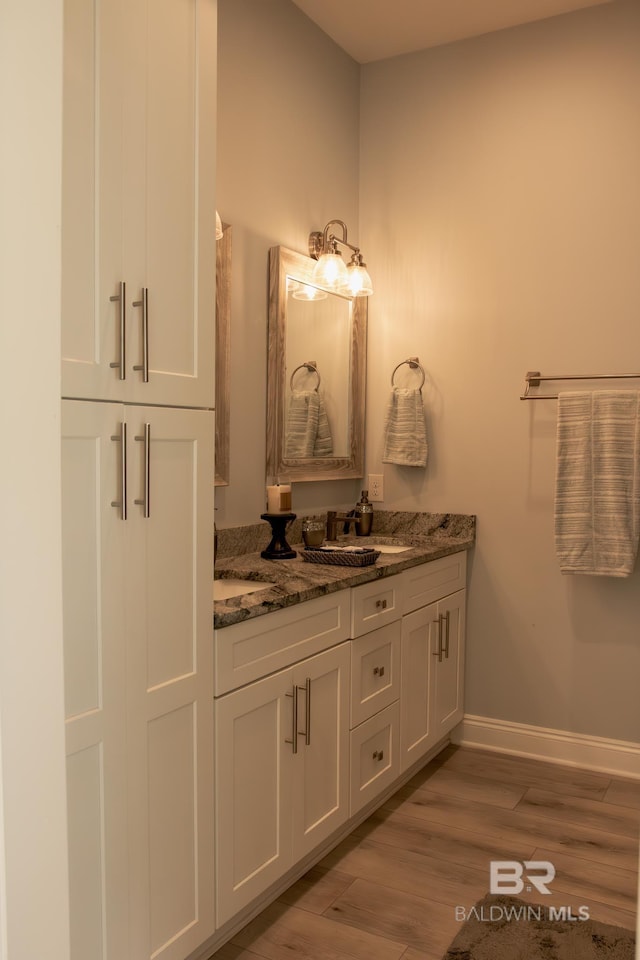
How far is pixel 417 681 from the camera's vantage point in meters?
2.83

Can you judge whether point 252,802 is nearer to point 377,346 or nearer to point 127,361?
point 127,361

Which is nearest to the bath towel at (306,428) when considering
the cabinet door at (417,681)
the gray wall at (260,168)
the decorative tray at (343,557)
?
the gray wall at (260,168)

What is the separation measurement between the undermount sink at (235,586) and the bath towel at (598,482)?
3.96 ft

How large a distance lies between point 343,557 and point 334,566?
4 centimetres

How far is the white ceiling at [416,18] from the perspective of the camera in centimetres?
290

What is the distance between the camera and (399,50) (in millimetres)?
3266

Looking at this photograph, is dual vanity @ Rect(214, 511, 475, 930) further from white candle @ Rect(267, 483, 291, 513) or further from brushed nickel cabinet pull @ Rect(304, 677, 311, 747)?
white candle @ Rect(267, 483, 291, 513)

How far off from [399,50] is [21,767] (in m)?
3.25

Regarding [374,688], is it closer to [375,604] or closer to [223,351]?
[375,604]

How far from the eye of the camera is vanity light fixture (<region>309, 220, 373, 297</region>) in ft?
9.69

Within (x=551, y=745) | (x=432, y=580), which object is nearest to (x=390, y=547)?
(x=432, y=580)

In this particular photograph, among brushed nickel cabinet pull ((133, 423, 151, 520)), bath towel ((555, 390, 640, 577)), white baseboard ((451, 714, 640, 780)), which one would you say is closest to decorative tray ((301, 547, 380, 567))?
bath towel ((555, 390, 640, 577))

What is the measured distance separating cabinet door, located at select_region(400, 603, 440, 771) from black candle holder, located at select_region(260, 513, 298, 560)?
470 millimetres

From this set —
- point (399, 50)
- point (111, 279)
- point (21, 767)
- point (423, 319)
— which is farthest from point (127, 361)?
point (399, 50)
